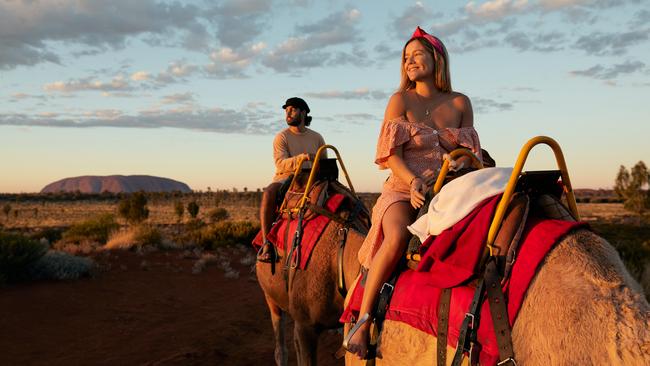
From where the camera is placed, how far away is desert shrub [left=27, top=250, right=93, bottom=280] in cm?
1402

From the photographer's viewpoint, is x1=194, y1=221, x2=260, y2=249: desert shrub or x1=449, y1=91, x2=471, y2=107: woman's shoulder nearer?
x1=449, y1=91, x2=471, y2=107: woman's shoulder

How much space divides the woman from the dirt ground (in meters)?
5.83

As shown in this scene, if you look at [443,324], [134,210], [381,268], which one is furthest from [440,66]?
[134,210]

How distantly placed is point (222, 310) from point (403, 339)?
9.90 metres

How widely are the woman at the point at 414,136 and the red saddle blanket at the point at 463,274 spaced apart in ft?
1.34

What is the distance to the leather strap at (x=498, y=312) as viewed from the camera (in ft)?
8.38

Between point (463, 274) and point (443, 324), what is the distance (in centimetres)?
29

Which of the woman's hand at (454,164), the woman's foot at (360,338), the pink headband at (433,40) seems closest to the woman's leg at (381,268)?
the woman's foot at (360,338)

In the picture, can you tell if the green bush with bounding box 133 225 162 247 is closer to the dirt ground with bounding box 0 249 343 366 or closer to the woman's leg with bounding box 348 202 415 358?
the dirt ground with bounding box 0 249 343 366

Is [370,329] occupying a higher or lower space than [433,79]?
lower

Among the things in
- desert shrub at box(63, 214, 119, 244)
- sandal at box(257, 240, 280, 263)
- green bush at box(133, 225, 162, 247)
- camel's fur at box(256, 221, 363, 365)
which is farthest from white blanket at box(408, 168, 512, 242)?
desert shrub at box(63, 214, 119, 244)

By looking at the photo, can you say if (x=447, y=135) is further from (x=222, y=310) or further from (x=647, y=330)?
(x=222, y=310)

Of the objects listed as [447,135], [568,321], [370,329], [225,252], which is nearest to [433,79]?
[447,135]

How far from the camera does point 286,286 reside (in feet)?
20.7
